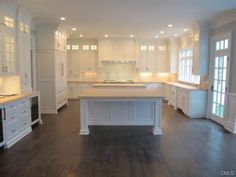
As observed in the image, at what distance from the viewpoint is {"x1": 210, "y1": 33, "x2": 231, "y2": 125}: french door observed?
5.33 metres

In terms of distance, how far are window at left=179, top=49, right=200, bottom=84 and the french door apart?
144 centimetres

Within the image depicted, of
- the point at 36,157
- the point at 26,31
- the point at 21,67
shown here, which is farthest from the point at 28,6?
the point at 36,157

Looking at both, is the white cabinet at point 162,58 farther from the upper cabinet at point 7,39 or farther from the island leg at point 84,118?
the upper cabinet at point 7,39

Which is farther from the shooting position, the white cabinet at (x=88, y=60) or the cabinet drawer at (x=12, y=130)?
the white cabinet at (x=88, y=60)

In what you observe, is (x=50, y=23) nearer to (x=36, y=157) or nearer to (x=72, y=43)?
(x=72, y=43)

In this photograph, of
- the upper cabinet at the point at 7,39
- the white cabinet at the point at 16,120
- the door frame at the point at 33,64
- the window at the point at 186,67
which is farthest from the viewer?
the window at the point at 186,67

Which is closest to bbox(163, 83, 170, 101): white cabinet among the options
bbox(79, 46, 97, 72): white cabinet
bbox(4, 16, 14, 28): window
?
bbox(79, 46, 97, 72): white cabinet

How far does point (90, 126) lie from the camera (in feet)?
17.9

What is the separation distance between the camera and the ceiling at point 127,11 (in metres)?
4.39

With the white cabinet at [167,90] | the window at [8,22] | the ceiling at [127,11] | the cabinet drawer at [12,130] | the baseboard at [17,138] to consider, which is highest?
the ceiling at [127,11]

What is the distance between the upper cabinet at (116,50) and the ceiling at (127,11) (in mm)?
2949

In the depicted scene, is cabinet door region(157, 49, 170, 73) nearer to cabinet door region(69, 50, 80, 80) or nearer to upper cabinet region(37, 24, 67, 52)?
cabinet door region(69, 50, 80, 80)

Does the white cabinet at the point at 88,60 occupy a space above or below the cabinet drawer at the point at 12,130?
above

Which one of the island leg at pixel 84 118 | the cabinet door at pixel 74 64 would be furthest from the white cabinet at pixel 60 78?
the island leg at pixel 84 118
